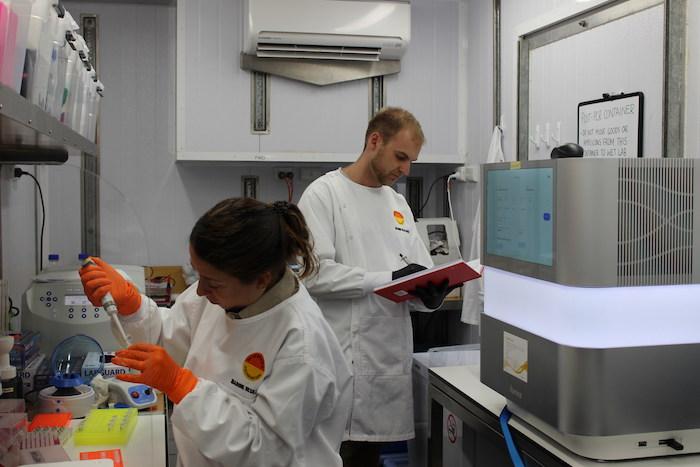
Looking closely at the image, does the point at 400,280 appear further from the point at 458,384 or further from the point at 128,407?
the point at 128,407

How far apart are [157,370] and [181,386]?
53 mm

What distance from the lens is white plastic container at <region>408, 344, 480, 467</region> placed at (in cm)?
249

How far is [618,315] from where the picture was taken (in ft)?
4.37

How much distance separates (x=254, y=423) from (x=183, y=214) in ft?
7.99

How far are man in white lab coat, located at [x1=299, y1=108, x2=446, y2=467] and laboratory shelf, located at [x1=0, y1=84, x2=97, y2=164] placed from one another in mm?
866

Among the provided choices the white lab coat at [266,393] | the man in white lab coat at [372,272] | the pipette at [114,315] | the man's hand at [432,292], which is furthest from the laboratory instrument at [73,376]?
the man's hand at [432,292]

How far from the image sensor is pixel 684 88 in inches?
78.0

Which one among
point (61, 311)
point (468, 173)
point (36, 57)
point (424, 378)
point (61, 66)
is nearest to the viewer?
point (36, 57)

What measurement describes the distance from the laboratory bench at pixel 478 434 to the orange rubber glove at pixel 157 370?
742mm

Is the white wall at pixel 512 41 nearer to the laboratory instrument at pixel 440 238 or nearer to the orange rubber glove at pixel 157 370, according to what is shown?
the laboratory instrument at pixel 440 238

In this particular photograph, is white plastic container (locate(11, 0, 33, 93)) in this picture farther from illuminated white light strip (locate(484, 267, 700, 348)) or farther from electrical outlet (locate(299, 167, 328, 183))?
electrical outlet (locate(299, 167, 328, 183))

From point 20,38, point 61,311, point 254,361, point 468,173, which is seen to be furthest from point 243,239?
point 468,173

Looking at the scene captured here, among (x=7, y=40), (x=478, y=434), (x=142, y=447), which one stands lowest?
(x=478, y=434)

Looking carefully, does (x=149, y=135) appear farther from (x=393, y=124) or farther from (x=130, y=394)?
(x=130, y=394)
